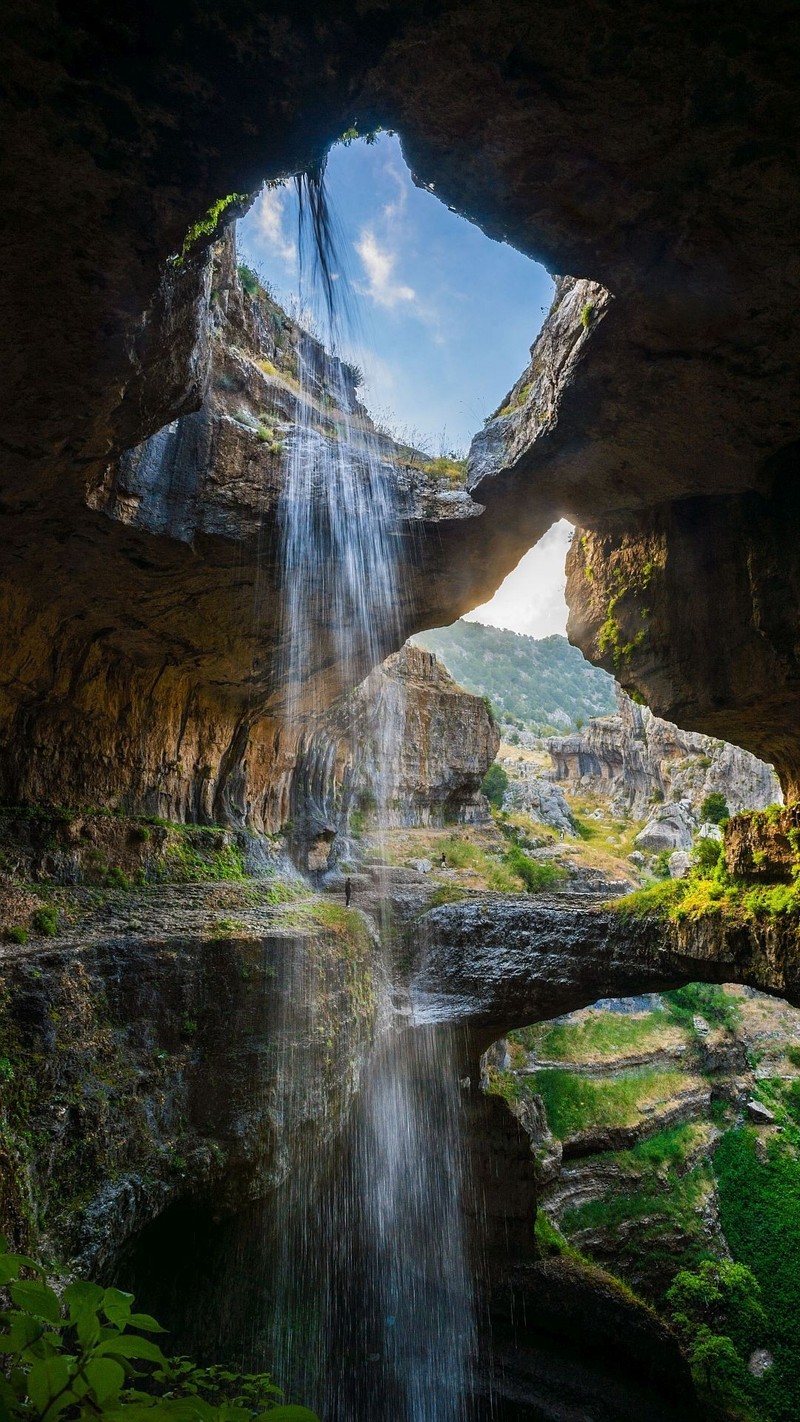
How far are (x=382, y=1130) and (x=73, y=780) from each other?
9.37m

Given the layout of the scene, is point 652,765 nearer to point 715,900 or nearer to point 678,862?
point 678,862

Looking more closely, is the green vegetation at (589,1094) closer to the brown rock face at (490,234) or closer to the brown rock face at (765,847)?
the brown rock face at (765,847)

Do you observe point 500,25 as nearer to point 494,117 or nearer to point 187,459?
point 494,117

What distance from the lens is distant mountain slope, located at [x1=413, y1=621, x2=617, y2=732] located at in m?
94.4

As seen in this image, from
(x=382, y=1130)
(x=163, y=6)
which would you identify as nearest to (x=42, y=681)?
(x=163, y=6)

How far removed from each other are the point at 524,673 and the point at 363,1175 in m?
94.2

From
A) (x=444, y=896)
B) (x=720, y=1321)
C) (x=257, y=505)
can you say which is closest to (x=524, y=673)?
(x=444, y=896)

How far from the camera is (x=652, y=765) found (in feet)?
147

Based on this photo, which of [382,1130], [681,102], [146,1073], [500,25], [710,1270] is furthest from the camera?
[710,1270]

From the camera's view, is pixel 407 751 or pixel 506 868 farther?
pixel 407 751

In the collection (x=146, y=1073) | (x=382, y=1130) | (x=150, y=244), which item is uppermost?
(x=150, y=244)

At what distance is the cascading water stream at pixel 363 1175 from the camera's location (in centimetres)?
1090

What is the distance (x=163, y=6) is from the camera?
3842mm

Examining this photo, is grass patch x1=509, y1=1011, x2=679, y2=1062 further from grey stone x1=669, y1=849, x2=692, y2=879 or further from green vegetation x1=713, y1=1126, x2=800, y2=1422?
grey stone x1=669, y1=849, x2=692, y2=879
